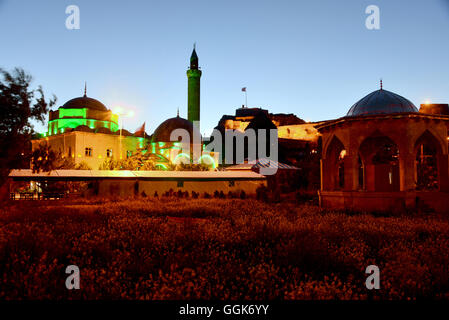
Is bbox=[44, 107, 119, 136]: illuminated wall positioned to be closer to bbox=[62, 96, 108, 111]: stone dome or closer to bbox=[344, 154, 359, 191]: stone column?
bbox=[62, 96, 108, 111]: stone dome

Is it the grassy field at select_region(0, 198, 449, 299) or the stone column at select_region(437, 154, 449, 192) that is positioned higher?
the stone column at select_region(437, 154, 449, 192)

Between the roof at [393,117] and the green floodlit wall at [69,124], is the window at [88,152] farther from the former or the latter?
the roof at [393,117]

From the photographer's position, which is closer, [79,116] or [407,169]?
[407,169]

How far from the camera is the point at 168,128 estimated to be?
5709 centimetres

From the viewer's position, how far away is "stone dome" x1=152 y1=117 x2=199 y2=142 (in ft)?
185

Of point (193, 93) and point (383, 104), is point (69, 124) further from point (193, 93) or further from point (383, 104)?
point (383, 104)

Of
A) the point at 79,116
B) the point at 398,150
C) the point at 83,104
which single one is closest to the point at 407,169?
the point at 398,150

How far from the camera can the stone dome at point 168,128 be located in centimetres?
5653

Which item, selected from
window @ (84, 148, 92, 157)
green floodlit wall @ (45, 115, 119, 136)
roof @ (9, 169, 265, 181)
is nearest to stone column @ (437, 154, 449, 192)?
roof @ (9, 169, 265, 181)

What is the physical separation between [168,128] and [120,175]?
29191 mm

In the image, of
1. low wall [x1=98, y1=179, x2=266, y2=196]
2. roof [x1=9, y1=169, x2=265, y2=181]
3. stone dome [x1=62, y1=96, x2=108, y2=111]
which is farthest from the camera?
stone dome [x1=62, y1=96, x2=108, y2=111]

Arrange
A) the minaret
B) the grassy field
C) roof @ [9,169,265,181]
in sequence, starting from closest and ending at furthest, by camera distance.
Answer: the grassy field, roof @ [9,169,265,181], the minaret

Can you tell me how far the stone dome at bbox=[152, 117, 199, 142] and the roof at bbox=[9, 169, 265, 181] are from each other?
25689mm
